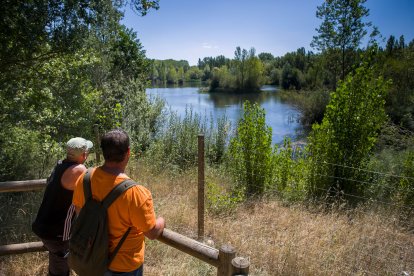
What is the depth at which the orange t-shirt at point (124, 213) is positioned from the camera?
1818 mm

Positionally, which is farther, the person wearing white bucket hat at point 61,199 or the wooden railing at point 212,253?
the person wearing white bucket hat at point 61,199

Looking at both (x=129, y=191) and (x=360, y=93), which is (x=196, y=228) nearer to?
(x=129, y=191)

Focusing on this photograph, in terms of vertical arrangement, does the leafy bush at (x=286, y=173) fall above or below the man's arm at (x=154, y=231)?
below

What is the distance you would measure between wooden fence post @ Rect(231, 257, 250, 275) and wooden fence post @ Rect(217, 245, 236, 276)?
6 centimetres

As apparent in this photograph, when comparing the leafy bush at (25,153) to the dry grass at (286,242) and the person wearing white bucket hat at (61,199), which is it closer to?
the dry grass at (286,242)

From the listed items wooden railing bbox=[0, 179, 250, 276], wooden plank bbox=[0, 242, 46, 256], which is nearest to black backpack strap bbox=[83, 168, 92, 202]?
wooden railing bbox=[0, 179, 250, 276]

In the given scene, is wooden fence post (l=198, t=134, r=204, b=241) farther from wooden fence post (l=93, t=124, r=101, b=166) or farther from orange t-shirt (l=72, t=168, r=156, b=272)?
wooden fence post (l=93, t=124, r=101, b=166)

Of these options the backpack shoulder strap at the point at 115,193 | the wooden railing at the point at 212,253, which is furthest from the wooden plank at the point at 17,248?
the backpack shoulder strap at the point at 115,193

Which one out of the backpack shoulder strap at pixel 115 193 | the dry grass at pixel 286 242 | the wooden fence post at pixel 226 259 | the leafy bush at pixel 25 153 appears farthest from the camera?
the leafy bush at pixel 25 153

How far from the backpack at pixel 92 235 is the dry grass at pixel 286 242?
179 centimetres

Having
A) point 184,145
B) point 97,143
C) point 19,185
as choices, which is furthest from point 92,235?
point 184,145

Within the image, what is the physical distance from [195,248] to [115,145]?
1.00 m

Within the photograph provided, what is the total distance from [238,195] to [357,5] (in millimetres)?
19649

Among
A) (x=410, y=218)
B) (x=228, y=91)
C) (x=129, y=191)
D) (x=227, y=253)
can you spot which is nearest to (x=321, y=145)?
(x=410, y=218)
